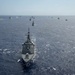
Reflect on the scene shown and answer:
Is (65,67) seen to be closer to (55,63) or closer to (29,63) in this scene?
(55,63)

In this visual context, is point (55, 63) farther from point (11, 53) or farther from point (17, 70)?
point (11, 53)

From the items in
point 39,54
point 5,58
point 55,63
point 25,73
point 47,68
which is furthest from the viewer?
point 39,54

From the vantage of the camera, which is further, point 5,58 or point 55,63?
point 5,58

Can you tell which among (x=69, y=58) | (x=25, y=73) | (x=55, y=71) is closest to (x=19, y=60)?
(x=25, y=73)

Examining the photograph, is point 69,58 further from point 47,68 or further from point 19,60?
point 19,60

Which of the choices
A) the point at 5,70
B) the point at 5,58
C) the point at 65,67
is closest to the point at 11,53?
the point at 5,58

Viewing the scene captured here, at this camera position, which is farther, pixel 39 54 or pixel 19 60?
pixel 39 54

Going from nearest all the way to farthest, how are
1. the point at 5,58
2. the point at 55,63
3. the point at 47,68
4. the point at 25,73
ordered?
the point at 25,73, the point at 47,68, the point at 55,63, the point at 5,58

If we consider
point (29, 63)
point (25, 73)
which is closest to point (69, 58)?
point (29, 63)
